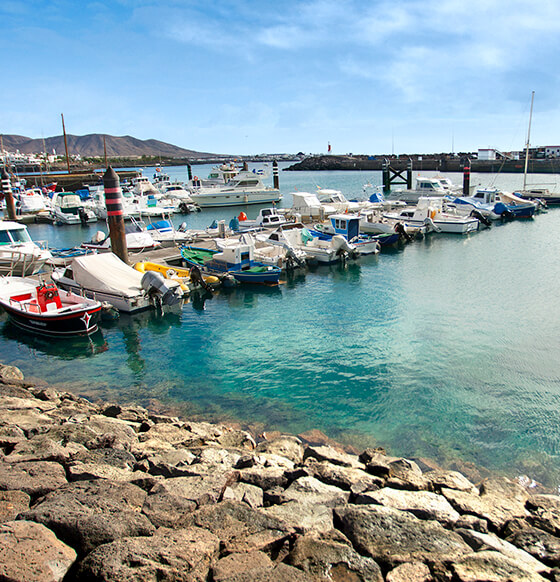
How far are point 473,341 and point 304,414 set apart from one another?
717 cm

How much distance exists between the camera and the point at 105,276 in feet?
63.0

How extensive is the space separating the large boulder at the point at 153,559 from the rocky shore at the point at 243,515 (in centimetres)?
1

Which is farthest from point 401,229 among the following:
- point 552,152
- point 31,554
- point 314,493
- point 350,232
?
point 552,152

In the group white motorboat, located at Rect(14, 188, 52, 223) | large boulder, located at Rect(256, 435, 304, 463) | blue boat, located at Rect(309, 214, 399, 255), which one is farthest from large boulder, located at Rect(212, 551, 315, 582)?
white motorboat, located at Rect(14, 188, 52, 223)

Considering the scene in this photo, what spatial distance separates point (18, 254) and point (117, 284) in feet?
23.5

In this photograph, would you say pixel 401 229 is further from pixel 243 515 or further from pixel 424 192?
pixel 243 515

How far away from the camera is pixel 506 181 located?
8731 centimetres

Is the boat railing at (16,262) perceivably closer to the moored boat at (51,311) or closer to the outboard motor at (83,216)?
the moored boat at (51,311)

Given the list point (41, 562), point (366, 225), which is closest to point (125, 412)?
point (41, 562)

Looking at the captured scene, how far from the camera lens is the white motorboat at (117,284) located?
722 inches

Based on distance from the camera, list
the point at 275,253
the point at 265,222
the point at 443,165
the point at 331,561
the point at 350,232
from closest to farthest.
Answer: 1. the point at 331,561
2. the point at 275,253
3. the point at 350,232
4. the point at 265,222
5. the point at 443,165

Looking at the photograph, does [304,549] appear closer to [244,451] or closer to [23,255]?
[244,451]

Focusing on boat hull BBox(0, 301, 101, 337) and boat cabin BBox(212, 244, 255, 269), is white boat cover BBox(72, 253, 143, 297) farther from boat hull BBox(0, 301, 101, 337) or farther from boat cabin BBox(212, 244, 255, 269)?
boat cabin BBox(212, 244, 255, 269)

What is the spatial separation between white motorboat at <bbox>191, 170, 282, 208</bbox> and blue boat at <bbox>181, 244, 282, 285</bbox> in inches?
1279
